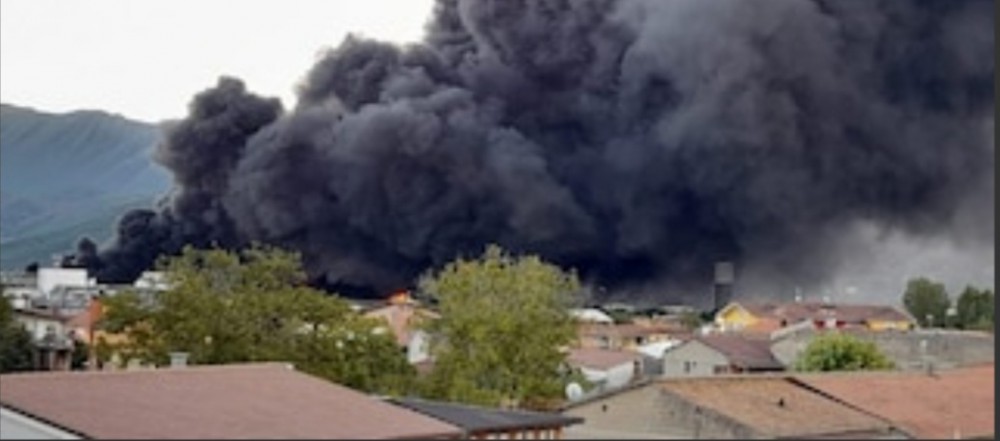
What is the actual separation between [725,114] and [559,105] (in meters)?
6.67

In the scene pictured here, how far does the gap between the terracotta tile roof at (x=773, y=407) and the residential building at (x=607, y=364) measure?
9700mm

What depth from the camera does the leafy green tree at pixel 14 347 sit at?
3234 cm

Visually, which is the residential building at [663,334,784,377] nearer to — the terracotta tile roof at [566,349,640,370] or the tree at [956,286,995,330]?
the terracotta tile roof at [566,349,640,370]

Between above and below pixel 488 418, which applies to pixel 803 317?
above

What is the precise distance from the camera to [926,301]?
187ft

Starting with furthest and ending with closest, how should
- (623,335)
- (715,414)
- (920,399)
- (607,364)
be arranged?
(623,335) < (607,364) < (920,399) < (715,414)

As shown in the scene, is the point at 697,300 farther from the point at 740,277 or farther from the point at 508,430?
the point at 508,430

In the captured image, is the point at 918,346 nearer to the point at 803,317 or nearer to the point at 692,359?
the point at 692,359

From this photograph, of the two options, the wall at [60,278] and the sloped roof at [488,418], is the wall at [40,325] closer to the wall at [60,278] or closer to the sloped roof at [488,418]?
the wall at [60,278]

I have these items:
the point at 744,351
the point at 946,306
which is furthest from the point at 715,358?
the point at 946,306

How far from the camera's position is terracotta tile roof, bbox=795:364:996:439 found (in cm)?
2231

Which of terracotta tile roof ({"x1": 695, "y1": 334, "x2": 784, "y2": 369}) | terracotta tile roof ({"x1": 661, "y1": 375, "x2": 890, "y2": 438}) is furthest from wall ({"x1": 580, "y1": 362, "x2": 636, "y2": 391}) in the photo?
terracotta tile roof ({"x1": 661, "y1": 375, "x2": 890, "y2": 438})

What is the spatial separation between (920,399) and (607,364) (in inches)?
476

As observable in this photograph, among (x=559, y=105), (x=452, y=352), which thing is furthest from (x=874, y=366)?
(x=559, y=105)
